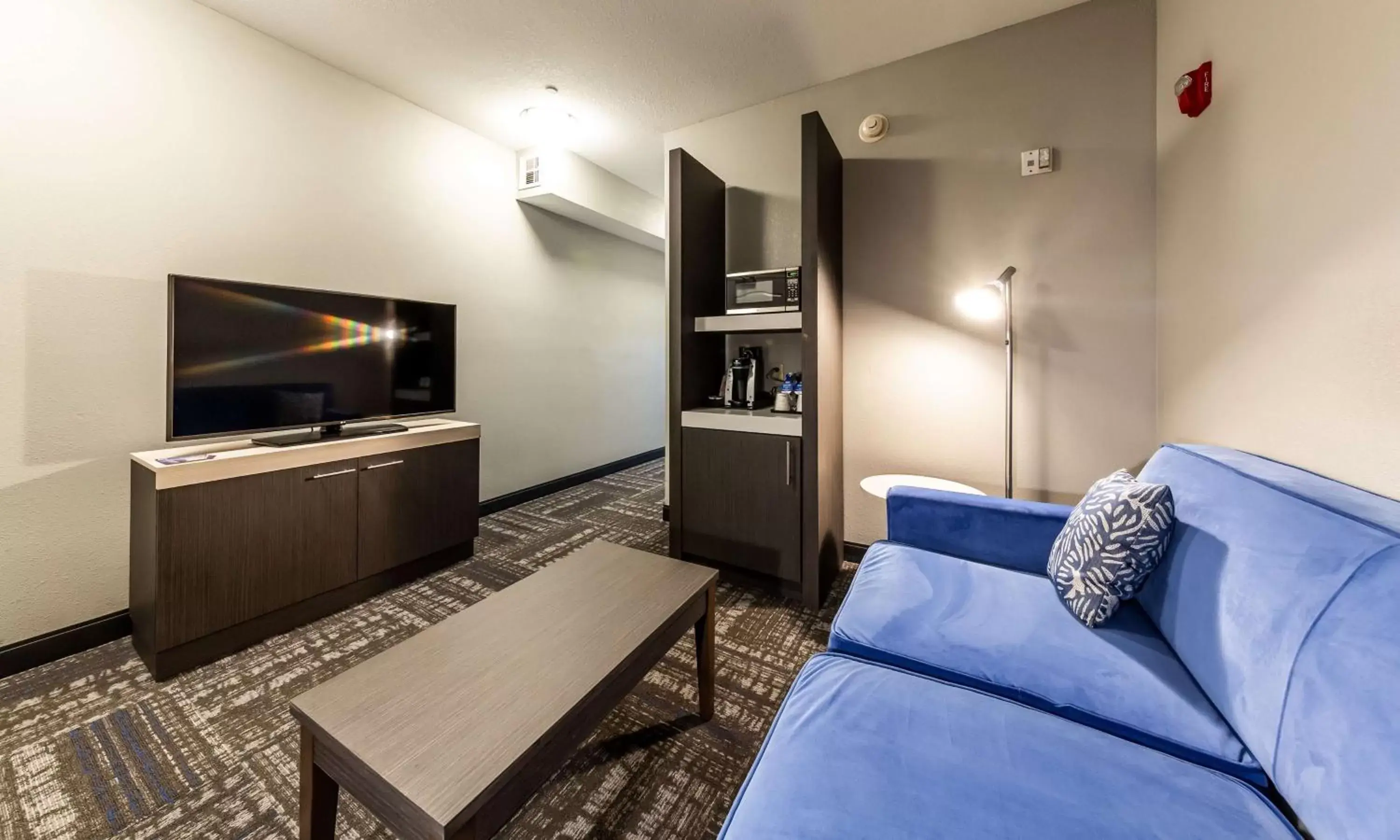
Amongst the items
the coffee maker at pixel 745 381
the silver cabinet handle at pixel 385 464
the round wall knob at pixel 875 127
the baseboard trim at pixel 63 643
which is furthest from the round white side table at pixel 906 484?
the baseboard trim at pixel 63 643

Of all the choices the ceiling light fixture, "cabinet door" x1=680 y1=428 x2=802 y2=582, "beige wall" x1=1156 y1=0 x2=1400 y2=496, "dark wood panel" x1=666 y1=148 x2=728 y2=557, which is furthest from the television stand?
"beige wall" x1=1156 y1=0 x2=1400 y2=496

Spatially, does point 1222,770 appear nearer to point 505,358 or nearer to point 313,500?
point 313,500

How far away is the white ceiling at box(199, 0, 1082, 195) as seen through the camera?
2.21 meters

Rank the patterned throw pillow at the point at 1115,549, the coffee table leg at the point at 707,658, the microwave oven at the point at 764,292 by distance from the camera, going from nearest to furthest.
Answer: the patterned throw pillow at the point at 1115,549 < the coffee table leg at the point at 707,658 < the microwave oven at the point at 764,292

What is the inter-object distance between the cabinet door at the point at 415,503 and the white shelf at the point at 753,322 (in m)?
1.55

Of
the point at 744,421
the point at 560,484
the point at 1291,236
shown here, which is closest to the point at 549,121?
the point at 744,421

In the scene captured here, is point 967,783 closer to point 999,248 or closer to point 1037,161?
point 999,248

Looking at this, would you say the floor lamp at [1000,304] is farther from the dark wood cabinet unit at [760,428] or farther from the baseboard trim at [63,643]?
the baseboard trim at [63,643]

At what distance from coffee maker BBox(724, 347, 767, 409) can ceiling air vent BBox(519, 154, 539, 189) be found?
2.12 m

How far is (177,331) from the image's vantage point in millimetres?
1838

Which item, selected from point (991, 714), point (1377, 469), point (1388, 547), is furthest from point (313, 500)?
point (1377, 469)

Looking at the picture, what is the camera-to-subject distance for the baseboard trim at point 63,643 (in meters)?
1.74

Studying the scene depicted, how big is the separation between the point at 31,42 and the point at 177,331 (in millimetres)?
1159

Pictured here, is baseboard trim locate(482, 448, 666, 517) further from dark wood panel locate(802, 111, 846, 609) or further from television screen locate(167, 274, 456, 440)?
dark wood panel locate(802, 111, 846, 609)
